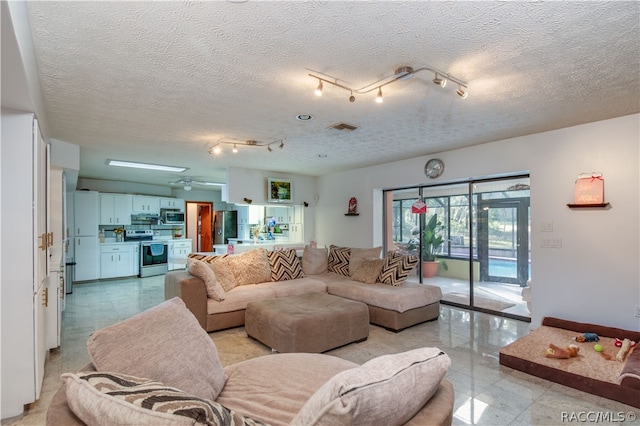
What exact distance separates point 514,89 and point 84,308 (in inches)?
249

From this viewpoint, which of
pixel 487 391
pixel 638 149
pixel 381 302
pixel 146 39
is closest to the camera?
pixel 146 39

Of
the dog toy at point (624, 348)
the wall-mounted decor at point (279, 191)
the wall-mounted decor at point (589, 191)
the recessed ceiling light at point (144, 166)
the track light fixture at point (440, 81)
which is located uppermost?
the track light fixture at point (440, 81)

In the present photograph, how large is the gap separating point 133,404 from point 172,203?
8.89m

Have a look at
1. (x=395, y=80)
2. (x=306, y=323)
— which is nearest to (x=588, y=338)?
(x=306, y=323)

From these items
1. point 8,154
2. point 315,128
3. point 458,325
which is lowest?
point 458,325

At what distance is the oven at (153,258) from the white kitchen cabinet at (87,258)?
35.9 inches

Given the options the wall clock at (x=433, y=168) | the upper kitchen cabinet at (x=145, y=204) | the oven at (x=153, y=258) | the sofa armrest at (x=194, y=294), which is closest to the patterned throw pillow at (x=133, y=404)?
the sofa armrest at (x=194, y=294)

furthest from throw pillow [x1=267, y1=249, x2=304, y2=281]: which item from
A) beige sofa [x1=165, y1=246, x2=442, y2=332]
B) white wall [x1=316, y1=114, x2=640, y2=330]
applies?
white wall [x1=316, y1=114, x2=640, y2=330]

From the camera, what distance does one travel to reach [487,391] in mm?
2510

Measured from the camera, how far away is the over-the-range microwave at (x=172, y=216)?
8.72 m

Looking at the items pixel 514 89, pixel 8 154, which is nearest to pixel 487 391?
pixel 514 89

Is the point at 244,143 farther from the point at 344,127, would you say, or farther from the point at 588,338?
the point at 588,338

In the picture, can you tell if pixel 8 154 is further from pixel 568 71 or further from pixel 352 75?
pixel 568 71

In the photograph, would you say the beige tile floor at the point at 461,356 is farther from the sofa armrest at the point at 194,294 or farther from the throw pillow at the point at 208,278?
the throw pillow at the point at 208,278
